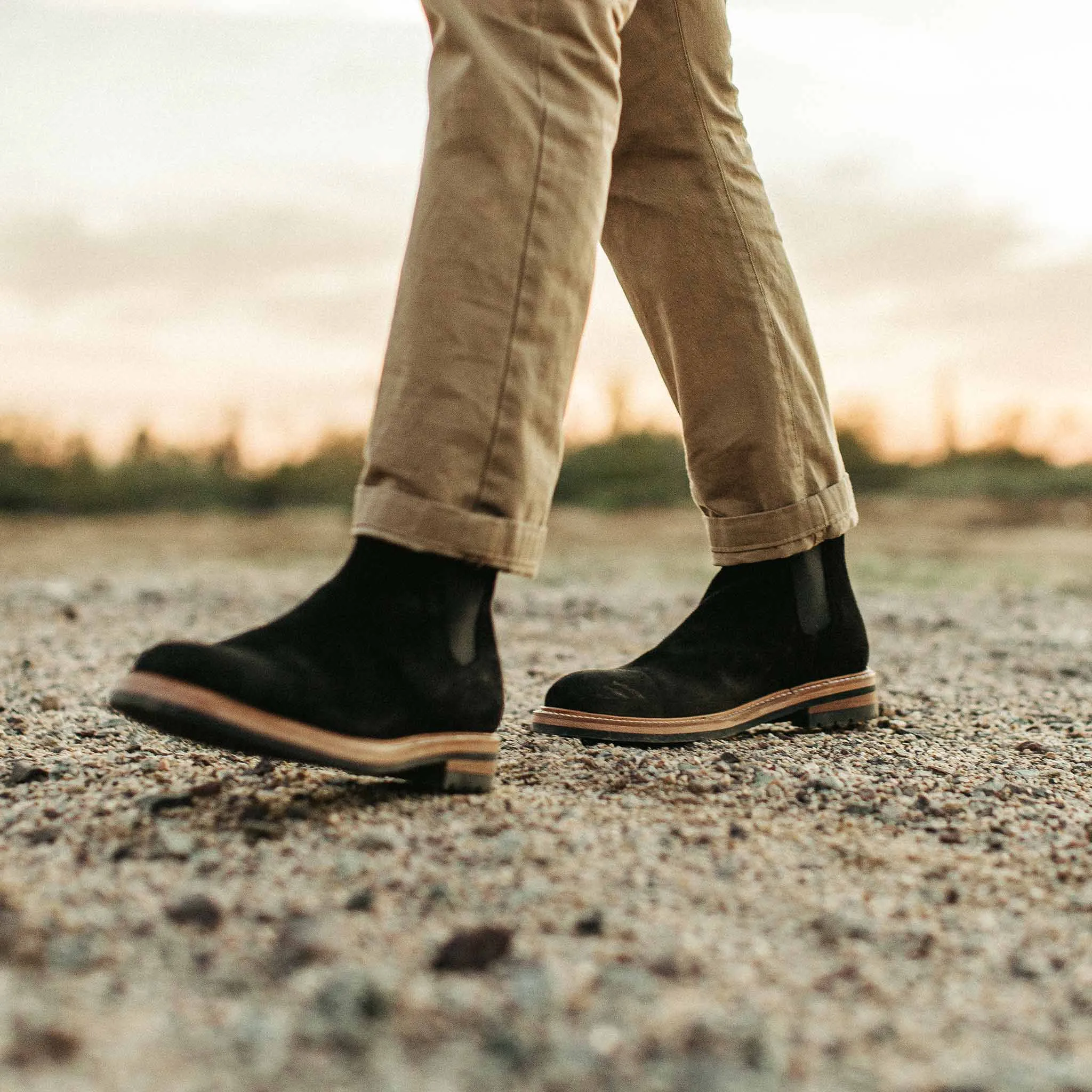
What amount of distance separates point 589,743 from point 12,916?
3.18 ft

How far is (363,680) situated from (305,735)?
4.1 inches

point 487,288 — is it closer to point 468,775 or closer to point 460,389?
point 460,389

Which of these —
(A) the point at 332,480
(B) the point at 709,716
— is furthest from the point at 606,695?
(A) the point at 332,480

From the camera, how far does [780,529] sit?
185cm

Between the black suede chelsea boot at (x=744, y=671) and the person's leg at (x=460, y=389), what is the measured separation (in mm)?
407

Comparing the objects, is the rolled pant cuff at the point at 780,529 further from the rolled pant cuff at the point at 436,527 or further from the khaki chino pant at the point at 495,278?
the rolled pant cuff at the point at 436,527

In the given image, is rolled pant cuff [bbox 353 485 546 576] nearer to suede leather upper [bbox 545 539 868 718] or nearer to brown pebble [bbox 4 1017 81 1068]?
suede leather upper [bbox 545 539 868 718]

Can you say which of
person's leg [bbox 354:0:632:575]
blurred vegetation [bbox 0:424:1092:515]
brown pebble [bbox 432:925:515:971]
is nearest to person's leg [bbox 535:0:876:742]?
person's leg [bbox 354:0:632:575]

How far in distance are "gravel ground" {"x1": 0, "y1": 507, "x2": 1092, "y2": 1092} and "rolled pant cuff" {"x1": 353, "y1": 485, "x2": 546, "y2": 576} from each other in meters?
0.33

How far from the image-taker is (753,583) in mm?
1920

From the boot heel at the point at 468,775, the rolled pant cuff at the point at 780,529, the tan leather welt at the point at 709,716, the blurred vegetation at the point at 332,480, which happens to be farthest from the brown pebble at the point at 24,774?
the blurred vegetation at the point at 332,480

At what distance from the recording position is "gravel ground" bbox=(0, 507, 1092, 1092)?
33.4 inches

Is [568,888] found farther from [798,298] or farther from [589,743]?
[798,298]

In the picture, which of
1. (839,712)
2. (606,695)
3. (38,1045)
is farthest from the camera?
(839,712)
